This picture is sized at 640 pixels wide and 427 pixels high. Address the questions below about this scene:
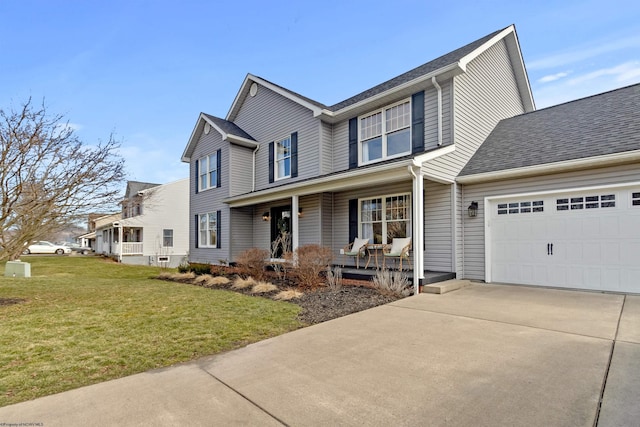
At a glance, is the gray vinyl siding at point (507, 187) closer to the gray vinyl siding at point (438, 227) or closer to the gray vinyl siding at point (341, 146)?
the gray vinyl siding at point (438, 227)

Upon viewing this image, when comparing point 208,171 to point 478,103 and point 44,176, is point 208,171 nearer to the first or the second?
point 44,176

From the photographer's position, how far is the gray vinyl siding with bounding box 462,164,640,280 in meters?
6.85

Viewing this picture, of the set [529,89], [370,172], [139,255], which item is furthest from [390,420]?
[139,255]

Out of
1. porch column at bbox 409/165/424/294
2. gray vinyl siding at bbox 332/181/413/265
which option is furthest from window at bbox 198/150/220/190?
porch column at bbox 409/165/424/294

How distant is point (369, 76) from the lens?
18.1m

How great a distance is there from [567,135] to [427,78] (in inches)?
145

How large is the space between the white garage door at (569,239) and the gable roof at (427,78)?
366 centimetres

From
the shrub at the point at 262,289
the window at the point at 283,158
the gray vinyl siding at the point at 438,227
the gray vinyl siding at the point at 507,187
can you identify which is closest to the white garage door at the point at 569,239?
the gray vinyl siding at the point at 507,187

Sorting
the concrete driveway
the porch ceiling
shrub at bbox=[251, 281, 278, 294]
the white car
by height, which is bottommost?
the white car

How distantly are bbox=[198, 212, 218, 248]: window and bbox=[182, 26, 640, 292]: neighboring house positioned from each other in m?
0.48

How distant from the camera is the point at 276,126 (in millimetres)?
12828

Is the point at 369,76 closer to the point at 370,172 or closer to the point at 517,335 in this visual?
the point at 370,172

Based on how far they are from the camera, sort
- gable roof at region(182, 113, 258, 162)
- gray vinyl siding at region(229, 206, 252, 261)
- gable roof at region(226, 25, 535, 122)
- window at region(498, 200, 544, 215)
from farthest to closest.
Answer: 1. gray vinyl siding at region(229, 206, 252, 261)
2. gable roof at region(182, 113, 258, 162)
3. gable roof at region(226, 25, 535, 122)
4. window at region(498, 200, 544, 215)

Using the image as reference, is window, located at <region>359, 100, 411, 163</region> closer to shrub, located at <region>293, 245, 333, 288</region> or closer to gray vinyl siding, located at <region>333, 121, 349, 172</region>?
gray vinyl siding, located at <region>333, 121, 349, 172</region>
